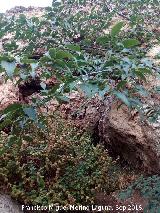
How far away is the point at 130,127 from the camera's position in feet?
14.3

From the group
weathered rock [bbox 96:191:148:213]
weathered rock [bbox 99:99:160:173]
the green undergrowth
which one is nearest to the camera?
the green undergrowth

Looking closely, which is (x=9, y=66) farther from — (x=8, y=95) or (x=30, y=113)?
(x=8, y=95)

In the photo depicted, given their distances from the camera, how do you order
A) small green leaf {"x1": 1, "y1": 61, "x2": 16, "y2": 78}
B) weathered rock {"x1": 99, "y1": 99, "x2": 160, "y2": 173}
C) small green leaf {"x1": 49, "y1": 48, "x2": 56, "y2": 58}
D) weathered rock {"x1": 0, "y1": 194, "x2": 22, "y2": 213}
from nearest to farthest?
small green leaf {"x1": 1, "y1": 61, "x2": 16, "y2": 78} → small green leaf {"x1": 49, "y1": 48, "x2": 56, "y2": 58} → weathered rock {"x1": 0, "y1": 194, "x2": 22, "y2": 213} → weathered rock {"x1": 99, "y1": 99, "x2": 160, "y2": 173}

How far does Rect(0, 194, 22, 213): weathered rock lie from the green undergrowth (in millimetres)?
74

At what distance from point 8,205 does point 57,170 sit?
0.68 m

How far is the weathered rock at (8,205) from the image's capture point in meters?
3.53

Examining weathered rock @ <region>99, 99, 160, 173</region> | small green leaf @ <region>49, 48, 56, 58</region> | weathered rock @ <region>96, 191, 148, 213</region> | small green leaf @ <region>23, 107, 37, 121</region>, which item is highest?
small green leaf @ <region>49, 48, 56, 58</region>

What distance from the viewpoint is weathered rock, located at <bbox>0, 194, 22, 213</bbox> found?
11.6 feet

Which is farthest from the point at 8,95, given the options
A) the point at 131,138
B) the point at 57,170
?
the point at 131,138

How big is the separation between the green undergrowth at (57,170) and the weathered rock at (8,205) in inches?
2.9

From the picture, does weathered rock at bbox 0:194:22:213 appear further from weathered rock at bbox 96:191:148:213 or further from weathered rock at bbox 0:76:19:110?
weathered rock at bbox 0:76:19:110

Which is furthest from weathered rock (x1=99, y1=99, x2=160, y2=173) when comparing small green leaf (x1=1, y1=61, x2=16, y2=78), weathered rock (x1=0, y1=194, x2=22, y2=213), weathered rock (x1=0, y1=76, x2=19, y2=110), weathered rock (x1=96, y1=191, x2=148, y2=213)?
small green leaf (x1=1, y1=61, x2=16, y2=78)

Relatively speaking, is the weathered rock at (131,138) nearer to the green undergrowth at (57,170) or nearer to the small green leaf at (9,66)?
the green undergrowth at (57,170)

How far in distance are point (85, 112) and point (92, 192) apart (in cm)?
155
